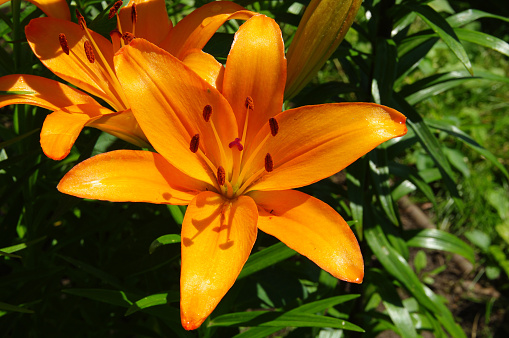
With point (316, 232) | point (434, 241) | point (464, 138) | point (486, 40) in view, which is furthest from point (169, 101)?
point (434, 241)

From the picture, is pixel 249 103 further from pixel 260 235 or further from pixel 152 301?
pixel 260 235

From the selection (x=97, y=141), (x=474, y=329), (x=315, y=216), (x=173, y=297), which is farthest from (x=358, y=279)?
(x=474, y=329)

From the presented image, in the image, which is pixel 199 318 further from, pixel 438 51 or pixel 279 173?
pixel 438 51

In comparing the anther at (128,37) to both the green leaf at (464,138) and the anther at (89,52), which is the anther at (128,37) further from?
the green leaf at (464,138)

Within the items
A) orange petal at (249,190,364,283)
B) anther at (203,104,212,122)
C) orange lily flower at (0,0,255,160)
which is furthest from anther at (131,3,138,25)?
orange petal at (249,190,364,283)

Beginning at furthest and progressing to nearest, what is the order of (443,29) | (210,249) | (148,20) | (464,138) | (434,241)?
(434,241) < (464,138) < (443,29) < (148,20) < (210,249)
